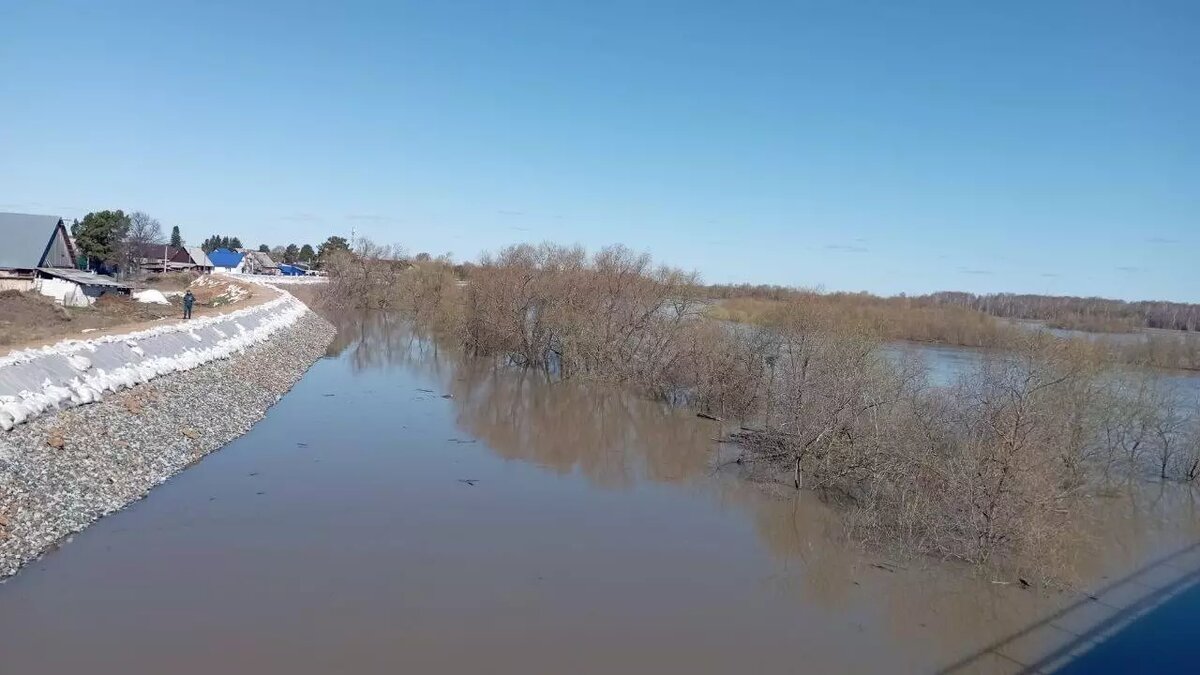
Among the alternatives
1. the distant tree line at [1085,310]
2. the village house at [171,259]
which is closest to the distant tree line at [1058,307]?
the distant tree line at [1085,310]

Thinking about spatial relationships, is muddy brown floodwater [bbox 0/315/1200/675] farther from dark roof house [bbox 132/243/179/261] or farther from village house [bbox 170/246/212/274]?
village house [bbox 170/246/212/274]

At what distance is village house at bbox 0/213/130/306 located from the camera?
36.7m

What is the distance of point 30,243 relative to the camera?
41062 mm

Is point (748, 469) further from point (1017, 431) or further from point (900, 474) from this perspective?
point (1017, 431)

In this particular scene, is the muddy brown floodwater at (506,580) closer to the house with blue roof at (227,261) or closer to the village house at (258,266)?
the house with blue roof at (227,261)

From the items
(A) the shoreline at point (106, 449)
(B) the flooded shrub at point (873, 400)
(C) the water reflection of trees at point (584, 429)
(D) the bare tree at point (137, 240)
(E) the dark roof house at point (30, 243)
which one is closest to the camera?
(A) the shoreline at point (106, 449)

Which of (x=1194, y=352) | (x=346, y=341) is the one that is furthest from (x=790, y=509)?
(x=346, y=341)

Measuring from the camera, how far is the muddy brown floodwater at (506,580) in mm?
9633

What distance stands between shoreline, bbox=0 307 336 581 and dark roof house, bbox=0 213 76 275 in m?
24.3

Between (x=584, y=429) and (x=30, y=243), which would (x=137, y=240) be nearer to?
(x=30, y=243)

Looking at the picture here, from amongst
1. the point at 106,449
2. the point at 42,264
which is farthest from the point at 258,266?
the point at 106,449

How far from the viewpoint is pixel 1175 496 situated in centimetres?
1984

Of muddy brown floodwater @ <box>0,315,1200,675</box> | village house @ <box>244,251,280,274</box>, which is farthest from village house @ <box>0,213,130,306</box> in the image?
village house @ <box>244,251,280,274</box>

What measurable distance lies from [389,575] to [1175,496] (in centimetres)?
1999
